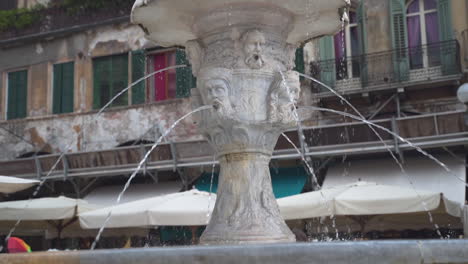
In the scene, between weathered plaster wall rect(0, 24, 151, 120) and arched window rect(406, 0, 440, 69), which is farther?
weathered plaster wall rect(0, 24, 151, 120)

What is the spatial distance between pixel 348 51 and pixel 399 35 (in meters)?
1.34

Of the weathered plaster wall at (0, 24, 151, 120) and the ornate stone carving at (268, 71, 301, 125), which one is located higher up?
the weathered plaster wall at (0, 24, 151, 120)

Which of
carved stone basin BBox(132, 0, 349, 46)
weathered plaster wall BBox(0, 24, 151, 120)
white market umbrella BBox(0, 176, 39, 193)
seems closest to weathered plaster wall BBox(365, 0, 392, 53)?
weathered plaster wall BBox(0, 24, 151, 120)

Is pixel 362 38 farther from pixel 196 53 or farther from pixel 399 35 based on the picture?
pixel 196 53

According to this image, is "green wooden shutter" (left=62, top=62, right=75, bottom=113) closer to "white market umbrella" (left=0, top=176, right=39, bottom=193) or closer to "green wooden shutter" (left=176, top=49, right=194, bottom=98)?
"green wooden shutter" (left=176, top=49, right=194, bottom=98)

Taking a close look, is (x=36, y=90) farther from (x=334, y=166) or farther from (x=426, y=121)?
(x=426, y=121)

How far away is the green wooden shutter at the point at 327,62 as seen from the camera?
15.3 meters

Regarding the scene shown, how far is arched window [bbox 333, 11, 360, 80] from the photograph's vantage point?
15.4 metres

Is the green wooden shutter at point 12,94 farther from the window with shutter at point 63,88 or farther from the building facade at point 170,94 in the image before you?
the window with shutter at point 63,88

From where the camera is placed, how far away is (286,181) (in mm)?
14344

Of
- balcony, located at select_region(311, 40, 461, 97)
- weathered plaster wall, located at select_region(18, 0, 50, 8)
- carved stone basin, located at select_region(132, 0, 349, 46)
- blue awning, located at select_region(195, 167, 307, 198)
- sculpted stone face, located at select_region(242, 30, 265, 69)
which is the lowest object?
blue awning, located at select_region(195, 167, 307, 198)

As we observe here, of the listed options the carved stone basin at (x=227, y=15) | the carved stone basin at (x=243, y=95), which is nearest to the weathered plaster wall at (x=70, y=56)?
the carved stone basin at (x=227, y=15)

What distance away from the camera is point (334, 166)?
14.2 metres

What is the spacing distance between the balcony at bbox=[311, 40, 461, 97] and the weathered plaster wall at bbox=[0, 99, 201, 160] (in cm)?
411
